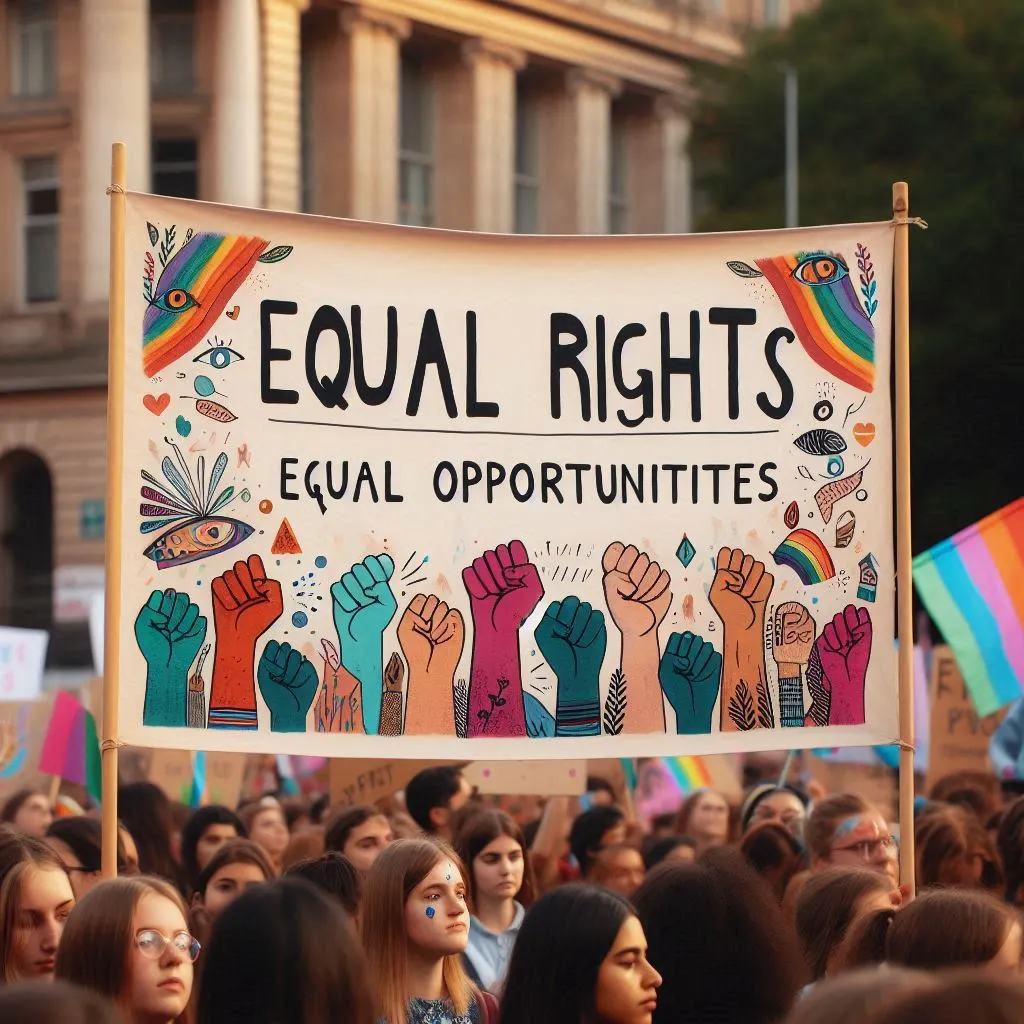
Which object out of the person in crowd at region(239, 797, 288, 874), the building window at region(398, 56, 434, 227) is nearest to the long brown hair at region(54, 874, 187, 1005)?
the person in crowd at region(239, 797, 288, 874)

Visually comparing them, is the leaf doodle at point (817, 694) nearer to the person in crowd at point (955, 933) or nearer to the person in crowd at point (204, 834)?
the person in crowd at point (955, 933)

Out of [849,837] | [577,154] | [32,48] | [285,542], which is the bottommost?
[849,837]

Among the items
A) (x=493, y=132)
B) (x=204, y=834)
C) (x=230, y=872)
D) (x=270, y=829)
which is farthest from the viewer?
(x=493, y=132)

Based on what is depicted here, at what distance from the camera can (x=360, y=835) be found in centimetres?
836

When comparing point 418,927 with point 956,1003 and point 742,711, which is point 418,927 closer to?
point 742,711

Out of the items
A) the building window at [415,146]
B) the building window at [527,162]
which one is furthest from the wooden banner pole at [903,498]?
the building window at [527,162]

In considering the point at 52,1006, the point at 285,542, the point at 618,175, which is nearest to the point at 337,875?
the point at 285,542

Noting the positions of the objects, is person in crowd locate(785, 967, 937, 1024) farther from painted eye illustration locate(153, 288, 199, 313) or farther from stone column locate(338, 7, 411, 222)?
stone column locate(338, 7, 411, 222)

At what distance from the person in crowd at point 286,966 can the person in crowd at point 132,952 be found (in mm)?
389

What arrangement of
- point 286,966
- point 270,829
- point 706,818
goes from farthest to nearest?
1. point 706,818
2. point 270,829
3. point 286,966

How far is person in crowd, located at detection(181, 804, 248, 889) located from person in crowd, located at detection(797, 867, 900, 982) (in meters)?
3.21

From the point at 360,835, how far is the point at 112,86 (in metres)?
34.8

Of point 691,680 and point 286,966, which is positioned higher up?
point 691,680

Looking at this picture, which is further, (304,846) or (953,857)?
(304,846)
